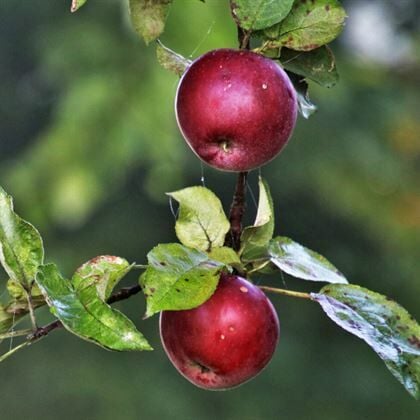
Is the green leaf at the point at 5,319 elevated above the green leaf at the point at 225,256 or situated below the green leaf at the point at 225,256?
below

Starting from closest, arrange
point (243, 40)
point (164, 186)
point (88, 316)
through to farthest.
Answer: point (88, 316), point (243, 40), point (164, 186)

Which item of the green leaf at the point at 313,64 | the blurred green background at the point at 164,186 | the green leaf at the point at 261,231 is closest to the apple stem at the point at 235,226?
the green leaf at the point at 261,231

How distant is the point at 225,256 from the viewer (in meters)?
0.87

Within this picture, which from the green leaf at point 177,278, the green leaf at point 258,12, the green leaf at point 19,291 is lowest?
the green leaf at point 19,291

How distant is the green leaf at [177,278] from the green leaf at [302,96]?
0.17 meters

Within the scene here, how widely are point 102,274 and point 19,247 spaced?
2.8 inches

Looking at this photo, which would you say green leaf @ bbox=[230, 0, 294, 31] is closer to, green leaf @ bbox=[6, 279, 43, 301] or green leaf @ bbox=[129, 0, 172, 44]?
green leaf @ bbox=[129, 0, 172, 44]

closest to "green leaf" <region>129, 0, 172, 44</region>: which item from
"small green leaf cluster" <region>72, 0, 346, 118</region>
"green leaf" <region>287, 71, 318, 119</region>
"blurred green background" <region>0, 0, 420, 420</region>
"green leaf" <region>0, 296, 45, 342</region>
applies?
"small green leaf cluster" <region>72, 0, 346, 118</region>

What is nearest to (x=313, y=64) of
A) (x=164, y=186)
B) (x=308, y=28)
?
(x=308, y=28)

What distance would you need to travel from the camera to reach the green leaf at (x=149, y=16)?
0.88 meters

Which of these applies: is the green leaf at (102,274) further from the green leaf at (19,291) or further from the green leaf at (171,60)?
the green leaf at (171,60)

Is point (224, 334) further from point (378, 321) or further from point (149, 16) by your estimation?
point (149, 16)

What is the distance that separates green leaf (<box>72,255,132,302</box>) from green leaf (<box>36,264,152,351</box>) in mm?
22

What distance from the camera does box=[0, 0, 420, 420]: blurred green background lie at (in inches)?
134
